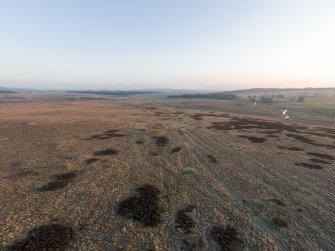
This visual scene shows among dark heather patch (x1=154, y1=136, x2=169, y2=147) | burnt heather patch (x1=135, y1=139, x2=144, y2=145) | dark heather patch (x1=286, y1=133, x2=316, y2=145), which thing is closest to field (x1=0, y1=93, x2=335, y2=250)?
dark heather patch (x1=154, y1=136, x2=169, y2=147)

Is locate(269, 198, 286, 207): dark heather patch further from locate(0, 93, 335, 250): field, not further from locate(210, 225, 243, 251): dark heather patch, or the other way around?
locate(210, 225, 243, 251): dark heather patch

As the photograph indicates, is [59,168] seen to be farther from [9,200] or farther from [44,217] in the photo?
[44,217]

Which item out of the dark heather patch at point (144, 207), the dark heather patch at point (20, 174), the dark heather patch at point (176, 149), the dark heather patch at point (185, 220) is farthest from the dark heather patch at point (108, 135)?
the dark heather patch at point (185, 220)

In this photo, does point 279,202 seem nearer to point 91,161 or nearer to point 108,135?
point 91,161

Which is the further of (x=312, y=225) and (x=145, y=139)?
(x=145, y=139)

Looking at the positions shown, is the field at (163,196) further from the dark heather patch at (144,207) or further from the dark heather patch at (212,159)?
the dark heather patch at (212,159)

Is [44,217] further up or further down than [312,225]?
further up

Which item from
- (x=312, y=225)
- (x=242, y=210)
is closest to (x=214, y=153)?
(x=242, y=210)
